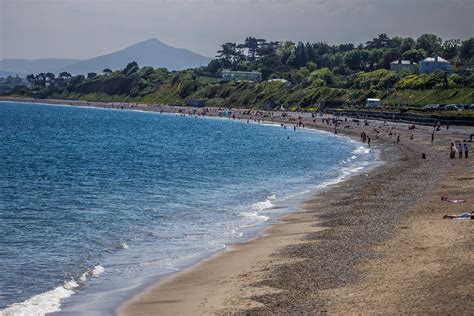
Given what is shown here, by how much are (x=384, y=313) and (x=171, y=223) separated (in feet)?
56.9

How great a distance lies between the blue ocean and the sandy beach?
1.48m

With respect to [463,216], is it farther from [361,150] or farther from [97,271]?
[361,150]

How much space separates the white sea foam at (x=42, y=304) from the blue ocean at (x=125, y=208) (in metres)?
0.03

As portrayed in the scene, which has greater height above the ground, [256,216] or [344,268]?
[344,268]

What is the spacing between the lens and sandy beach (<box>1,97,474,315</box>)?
16297 millimetres

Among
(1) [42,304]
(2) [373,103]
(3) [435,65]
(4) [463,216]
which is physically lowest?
(1) [42,304]

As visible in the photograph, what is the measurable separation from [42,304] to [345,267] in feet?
27.3

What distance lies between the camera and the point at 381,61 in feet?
646

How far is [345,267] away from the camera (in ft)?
65.7

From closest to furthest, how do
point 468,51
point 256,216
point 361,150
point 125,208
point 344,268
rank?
1. point 344,268
2. point 256,216
3. point 125,208
4. point 361,150
5. point 468,51

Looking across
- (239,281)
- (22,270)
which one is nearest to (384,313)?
(239,281)

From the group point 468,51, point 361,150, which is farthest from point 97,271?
point 468,51

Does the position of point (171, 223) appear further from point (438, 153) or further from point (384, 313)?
point (438, 153)

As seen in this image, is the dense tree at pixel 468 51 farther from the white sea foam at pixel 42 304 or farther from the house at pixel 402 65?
the white sea foam at pixel 42 304
